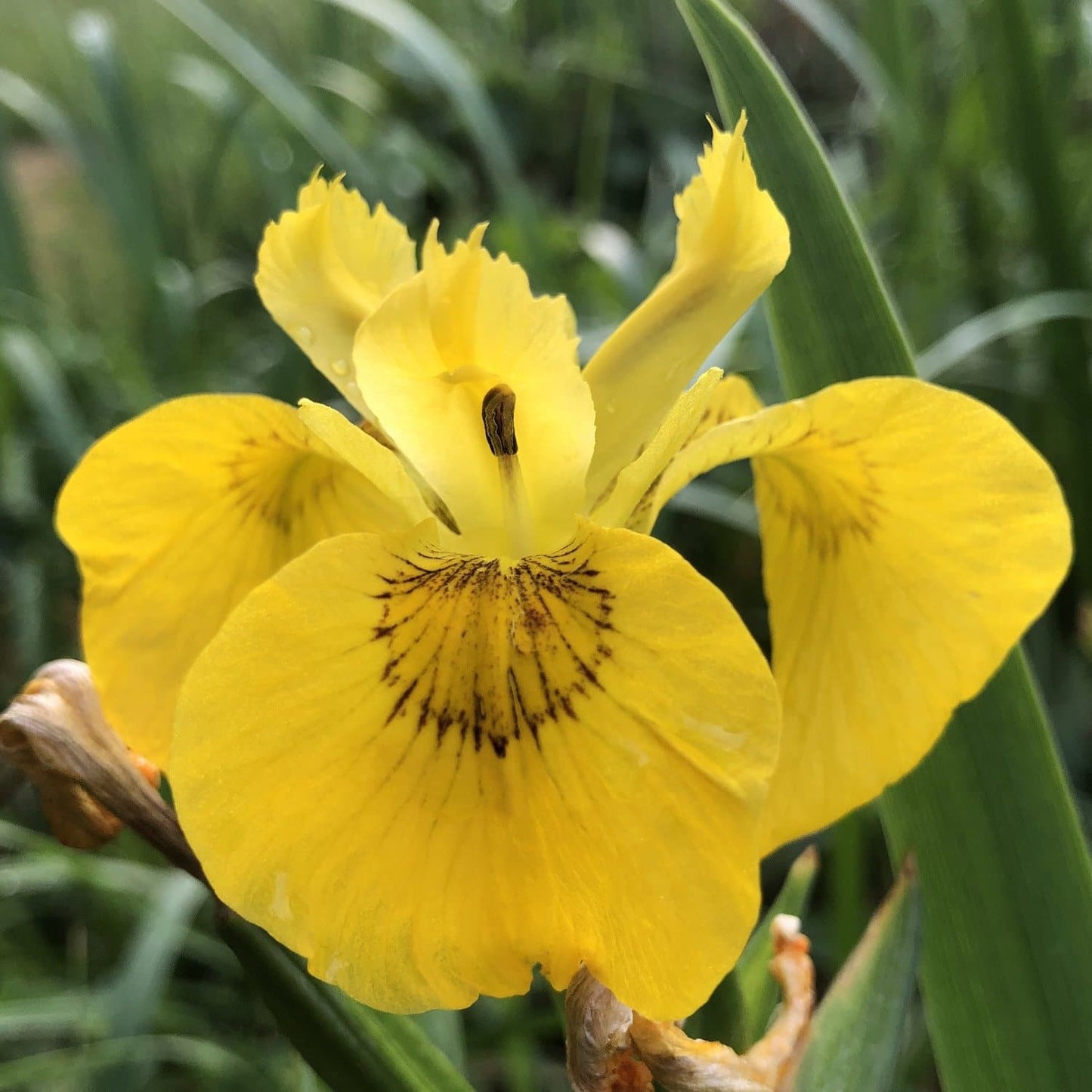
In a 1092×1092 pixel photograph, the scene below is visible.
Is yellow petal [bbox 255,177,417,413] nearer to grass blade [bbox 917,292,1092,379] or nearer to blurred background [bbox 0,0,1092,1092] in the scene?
blurred background [bbox 0,0,1092,1092]

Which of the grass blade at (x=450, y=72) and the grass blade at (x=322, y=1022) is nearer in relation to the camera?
the grass blade at (x=322, y=1022)

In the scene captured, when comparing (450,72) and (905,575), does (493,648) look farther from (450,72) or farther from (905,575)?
(450,72)

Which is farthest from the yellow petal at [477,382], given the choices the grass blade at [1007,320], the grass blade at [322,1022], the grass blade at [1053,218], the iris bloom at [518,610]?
the grass blade at [1053,218]

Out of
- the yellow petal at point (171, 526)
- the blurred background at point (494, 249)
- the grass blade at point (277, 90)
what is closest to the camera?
the yellow petal at point (171, 526)

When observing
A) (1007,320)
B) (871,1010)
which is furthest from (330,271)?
(1007,320)

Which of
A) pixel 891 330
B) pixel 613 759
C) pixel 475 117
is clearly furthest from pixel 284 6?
pixel 613 759

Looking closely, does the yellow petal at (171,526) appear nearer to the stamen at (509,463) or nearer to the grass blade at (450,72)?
the stamen at (509,463)

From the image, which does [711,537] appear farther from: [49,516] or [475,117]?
[49,516]
